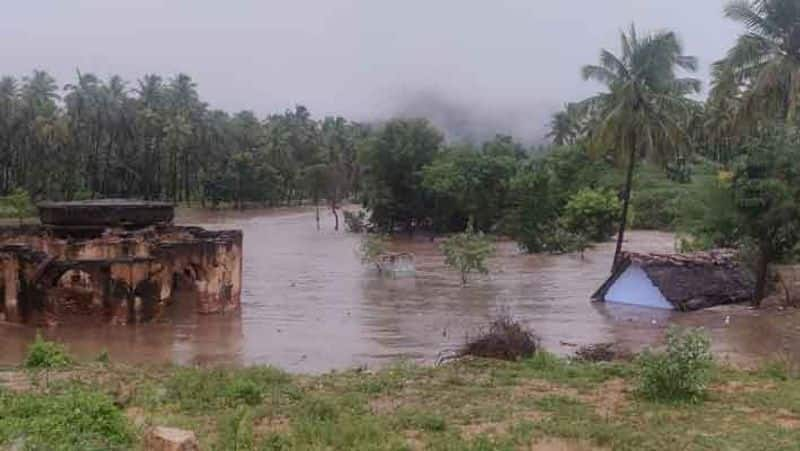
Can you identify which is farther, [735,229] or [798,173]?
[735,229]

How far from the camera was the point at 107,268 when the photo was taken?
19.9 metres

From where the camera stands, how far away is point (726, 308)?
23703mm

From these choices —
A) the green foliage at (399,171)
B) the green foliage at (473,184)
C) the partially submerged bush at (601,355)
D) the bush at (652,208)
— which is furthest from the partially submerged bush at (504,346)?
the bush at (652,208)

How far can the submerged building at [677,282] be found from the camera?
78.4ft

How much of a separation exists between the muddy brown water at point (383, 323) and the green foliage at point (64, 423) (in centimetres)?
731

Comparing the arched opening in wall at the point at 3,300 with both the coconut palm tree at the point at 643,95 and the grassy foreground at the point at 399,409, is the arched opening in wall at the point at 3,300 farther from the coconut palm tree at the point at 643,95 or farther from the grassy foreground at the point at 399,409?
the coconut palm tree at the point at 643,95

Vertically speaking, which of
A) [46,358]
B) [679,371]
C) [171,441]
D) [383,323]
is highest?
[171,441]

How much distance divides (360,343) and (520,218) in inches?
1102

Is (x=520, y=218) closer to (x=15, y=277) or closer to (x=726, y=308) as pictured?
(x=726, y=308)

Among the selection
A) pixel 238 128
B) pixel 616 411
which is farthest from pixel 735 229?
pixel 238 128

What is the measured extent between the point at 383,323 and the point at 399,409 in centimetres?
1215

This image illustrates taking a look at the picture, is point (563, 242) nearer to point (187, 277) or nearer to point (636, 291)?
point (636, 291)

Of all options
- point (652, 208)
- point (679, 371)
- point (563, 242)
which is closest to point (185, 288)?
point (679, 371)

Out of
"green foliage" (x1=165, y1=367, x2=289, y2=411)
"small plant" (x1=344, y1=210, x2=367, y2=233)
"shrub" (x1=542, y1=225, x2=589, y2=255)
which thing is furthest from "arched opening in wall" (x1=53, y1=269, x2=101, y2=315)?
"small plant" (x1=344, y1=210, x2=367, y2=233)
